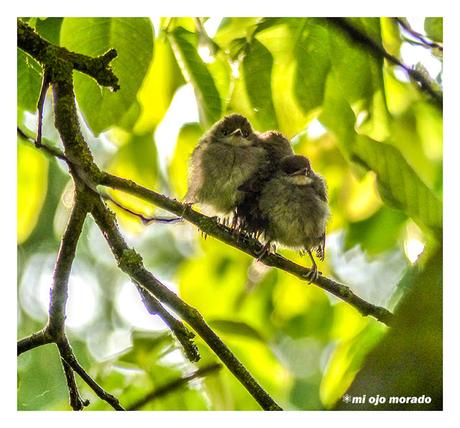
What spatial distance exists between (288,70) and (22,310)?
0.73m

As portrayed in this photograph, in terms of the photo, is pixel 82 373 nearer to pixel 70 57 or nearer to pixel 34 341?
pixel 34 341

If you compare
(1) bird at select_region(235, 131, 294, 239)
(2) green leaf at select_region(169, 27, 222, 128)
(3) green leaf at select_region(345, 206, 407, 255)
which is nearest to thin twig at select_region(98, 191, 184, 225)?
(1) bird at select_region(235, 131, 294, 239)

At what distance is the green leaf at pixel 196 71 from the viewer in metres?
1.28

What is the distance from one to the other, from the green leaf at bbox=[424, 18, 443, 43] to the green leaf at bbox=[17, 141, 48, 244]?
80 centimetres

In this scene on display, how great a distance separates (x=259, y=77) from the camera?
1.22 metres

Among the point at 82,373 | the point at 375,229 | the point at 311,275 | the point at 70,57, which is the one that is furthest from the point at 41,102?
the point at 375,229

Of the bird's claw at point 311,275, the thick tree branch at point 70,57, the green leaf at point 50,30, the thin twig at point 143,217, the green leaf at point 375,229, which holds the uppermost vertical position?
the green leaf at point 50,30

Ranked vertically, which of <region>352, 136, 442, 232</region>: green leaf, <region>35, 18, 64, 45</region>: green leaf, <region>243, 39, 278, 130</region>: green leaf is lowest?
<region>352, 136, 442, 232</region>: green leaf

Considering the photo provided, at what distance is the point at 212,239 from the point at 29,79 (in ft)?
1.52

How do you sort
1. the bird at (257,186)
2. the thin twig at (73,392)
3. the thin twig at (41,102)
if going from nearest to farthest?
the thin twig at (41,102), the thin twig at (73,392), the bird at (257,186)

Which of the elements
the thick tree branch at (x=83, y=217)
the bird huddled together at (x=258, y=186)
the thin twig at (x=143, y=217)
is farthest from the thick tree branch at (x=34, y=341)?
the bird huddled together at (x=258, y=186)

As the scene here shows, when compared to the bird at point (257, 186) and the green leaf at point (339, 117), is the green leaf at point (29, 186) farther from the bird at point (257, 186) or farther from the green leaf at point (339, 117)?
the green leaf at point (339, 117)

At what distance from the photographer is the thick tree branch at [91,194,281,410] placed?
1.32 metres

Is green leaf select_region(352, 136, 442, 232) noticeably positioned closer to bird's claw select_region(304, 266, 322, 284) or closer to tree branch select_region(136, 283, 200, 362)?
bird's claw select_region(304, 266, 322, 284)
